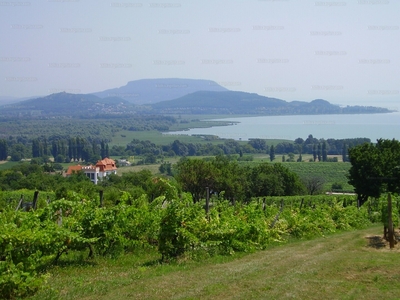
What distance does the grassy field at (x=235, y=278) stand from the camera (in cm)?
869

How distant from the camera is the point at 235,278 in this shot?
9.87m

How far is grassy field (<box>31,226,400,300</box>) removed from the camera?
8.69m

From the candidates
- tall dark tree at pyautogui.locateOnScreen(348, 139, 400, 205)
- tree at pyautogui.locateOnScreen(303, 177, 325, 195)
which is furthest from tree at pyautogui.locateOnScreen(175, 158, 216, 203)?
tree at pyautogui.locateOnScreen(303, 177, 325, 195)

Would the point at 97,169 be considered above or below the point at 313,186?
below

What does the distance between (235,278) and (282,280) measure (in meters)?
0.95

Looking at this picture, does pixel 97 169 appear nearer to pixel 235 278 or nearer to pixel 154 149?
pixel 154 149

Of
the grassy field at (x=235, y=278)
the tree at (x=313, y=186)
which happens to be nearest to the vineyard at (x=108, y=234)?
the grassy field at (x=235, y=278)

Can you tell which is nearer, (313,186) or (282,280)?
(282,280)

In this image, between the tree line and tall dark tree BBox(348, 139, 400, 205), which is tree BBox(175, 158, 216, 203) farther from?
the tree line

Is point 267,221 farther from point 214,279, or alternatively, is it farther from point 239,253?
point 214,279

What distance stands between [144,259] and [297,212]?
10.6 m

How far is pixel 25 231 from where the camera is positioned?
923 centimetres

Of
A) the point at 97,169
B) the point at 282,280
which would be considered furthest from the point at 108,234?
the point at 97,169

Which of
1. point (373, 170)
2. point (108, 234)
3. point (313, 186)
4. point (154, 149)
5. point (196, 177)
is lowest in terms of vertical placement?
point (154, 149)
